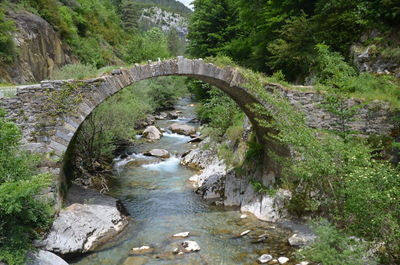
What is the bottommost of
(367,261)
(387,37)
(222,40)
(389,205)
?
(367,261)

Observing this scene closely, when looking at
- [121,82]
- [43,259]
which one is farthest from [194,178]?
[43,259]

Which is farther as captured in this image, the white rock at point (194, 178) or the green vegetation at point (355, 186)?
the white rock at point (194, 178)

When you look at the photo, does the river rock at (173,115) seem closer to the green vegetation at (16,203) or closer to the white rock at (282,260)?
the green vegetation at (16,203)

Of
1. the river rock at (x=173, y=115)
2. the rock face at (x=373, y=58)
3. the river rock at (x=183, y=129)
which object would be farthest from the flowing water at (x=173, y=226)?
the river rock at (x=173, y=115)

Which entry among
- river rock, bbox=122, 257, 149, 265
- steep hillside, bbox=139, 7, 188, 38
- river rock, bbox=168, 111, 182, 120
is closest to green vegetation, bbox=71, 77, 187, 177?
river rock, bbox=122, 257, 149, 265

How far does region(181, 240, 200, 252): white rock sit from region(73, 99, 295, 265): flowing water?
13cm

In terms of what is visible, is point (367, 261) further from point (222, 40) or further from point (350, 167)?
point (222, 40)

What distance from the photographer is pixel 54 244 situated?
6.44 metres

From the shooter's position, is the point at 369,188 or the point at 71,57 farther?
the point at 71,57

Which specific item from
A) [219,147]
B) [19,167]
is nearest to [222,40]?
[219,147]

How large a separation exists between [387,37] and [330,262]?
24.2 feet

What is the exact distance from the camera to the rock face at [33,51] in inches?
556

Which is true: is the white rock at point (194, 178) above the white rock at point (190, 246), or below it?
above

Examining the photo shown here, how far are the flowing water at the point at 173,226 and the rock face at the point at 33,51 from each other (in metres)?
6.35
